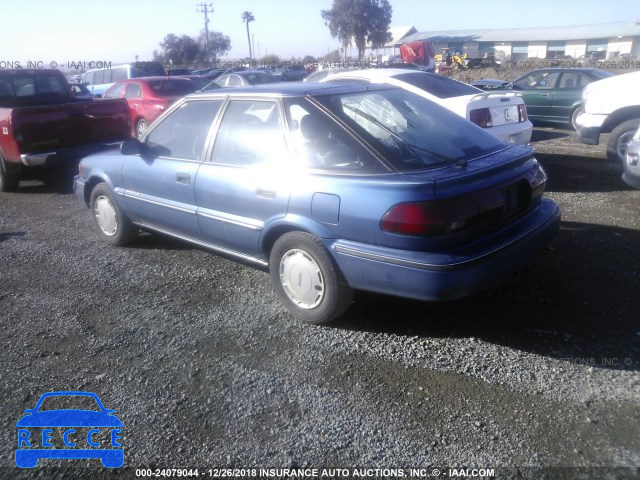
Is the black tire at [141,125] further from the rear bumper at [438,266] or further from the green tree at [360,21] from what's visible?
the green tree at [360,21]

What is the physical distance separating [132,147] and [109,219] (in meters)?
1.09

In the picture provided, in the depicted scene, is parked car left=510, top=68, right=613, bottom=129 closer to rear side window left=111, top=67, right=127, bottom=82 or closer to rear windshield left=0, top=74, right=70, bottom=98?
rear windshield left=0, top=74, right=70, bottom=98

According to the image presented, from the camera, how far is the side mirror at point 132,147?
4781mm

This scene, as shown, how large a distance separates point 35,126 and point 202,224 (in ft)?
15.3

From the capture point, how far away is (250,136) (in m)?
4.02

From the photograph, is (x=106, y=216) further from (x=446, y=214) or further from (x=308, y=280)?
(x=446, y=214)

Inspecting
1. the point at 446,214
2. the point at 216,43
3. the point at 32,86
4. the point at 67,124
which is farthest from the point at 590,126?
the point at 216,43

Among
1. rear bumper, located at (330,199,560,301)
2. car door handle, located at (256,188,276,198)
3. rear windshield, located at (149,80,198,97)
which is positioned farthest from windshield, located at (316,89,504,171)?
rear windshield, located at (149,80,198,97)

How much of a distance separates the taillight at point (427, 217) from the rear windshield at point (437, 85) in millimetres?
4418

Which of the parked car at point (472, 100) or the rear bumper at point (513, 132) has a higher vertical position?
the parked car at point (472, 100)

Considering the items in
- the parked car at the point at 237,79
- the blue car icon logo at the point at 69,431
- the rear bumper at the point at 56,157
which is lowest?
the blue car icon logo at the point at 69,431

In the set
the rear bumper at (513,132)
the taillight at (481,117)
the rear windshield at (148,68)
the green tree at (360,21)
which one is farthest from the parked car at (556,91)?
the green tree at (360,21)

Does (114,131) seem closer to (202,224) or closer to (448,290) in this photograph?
(202,224)

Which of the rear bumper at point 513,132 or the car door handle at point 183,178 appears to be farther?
the rear bumper at point 513,132
